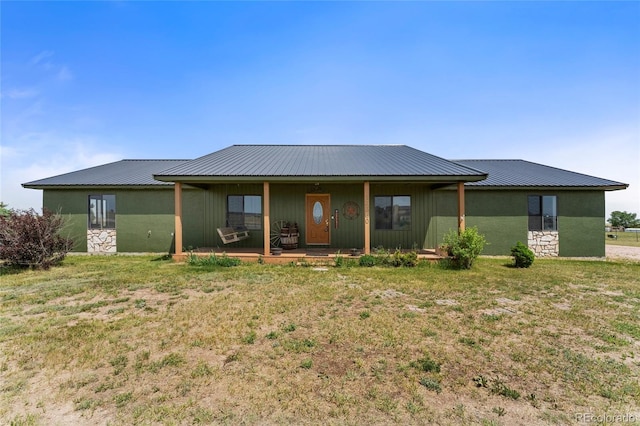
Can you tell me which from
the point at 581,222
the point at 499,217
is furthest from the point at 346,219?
the point at 581,222

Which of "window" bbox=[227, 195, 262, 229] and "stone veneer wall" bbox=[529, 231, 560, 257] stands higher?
"window" bbox=[227, 195, 262, 229]

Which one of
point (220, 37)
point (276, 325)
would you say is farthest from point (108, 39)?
point (276, 325)

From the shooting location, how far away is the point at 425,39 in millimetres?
8992

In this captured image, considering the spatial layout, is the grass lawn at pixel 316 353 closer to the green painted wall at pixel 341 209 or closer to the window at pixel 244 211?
the green painted wall at pixel 341 209

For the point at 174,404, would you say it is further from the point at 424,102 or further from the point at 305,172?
the point at 424,102

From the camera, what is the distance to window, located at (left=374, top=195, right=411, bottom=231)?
10812mm

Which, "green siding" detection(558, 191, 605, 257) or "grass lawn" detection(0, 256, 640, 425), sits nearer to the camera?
"grass lawn" detection(0, 256, 640, 425)

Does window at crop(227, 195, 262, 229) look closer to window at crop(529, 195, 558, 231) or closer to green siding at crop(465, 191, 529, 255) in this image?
green siding at crop(465, 191, 529, 255)

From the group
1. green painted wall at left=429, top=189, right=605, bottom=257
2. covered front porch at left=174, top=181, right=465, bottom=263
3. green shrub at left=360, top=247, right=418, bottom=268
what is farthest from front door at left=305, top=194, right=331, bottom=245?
green painted wall at left=429, top=189, right=605, bottom=257

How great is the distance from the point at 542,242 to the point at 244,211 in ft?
38.5

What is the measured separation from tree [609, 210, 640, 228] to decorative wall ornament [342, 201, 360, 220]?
37194mm

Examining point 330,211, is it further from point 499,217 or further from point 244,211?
point 499,217

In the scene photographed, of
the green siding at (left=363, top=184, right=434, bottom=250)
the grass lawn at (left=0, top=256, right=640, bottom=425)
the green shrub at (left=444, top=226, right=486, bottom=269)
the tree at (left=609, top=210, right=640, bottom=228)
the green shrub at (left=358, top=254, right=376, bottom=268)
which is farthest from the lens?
the tree at (left=609, top=210, right=640, bottom=228)

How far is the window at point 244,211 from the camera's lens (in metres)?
10.9
